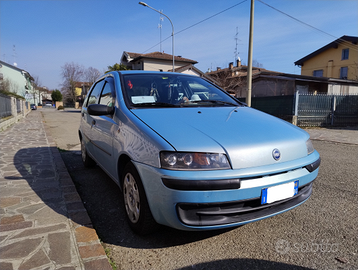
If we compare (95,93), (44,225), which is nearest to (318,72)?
(95,93)

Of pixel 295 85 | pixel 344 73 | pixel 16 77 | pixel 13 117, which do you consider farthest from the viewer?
pixel 16 77

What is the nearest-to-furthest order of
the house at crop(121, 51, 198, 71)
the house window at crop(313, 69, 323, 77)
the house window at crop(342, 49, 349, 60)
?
the house window at crop(342, 49, 349, 60)
the house window at crop(313, 69, 323, 77)
the house at crop(121, 51, 198, 71)

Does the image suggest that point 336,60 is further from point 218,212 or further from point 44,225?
point 44,225

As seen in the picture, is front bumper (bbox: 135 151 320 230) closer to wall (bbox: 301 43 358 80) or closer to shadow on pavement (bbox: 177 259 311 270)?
shadow on pavement (bbox: 177 259 311 270)

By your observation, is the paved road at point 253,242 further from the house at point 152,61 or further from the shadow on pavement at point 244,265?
the house at point 152,61

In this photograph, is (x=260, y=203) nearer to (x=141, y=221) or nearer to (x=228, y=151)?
(x=228, y=151)

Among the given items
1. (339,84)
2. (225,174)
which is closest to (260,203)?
(225,174)

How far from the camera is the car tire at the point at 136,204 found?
2193mm

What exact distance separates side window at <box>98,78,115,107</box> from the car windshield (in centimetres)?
23

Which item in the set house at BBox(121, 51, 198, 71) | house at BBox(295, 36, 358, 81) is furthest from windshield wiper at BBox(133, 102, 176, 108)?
house at BBox(121, 51, 198, 71)

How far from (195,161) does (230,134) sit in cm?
43

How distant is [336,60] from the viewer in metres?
29.0

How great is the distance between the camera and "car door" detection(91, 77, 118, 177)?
2.96m

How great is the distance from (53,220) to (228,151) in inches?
77.3
